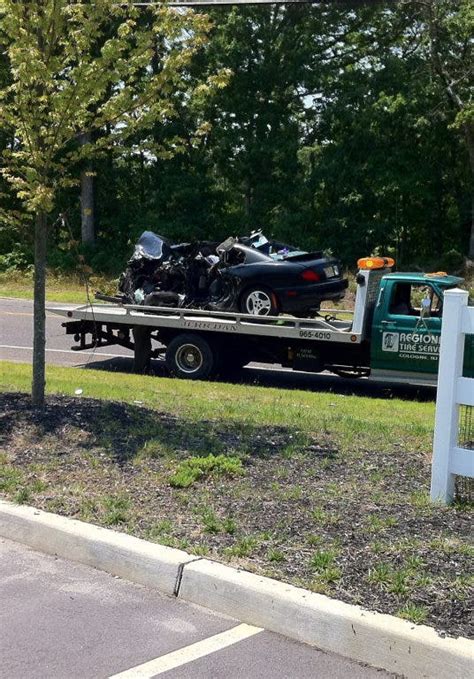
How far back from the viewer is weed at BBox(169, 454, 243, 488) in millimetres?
6336

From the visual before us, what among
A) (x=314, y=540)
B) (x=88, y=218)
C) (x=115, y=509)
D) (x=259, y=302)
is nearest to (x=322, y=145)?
(x=88, y=218)

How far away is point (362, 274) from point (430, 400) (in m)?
2.23

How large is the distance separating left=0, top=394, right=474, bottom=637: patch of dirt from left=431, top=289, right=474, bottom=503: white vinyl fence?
23cm

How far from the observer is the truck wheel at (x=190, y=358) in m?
15.0

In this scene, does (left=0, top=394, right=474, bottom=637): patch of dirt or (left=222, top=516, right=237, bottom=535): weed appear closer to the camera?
(left=0, top=394, right=474, bottom=637): patch of dirt

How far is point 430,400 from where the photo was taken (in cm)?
1420

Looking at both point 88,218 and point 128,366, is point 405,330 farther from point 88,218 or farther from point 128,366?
point 88,218

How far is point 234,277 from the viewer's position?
49.2 feet

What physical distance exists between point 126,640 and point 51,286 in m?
30.8

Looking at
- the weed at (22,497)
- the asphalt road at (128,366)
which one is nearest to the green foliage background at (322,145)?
the asphalt road at (128,366)

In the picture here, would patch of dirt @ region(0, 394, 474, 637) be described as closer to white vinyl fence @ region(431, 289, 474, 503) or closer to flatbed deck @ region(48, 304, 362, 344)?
white vinyl fence @ region(431, 289, 474, 503)

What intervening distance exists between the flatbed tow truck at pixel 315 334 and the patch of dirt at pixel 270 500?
18.4 feet

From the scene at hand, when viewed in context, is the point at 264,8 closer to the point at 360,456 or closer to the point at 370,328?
the point at 370,328

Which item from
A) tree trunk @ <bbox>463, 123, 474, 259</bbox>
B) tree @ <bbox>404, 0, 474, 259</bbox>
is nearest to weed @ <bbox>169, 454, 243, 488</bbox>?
tree @ <bbox>404, 0, 474, 259</bbox>
